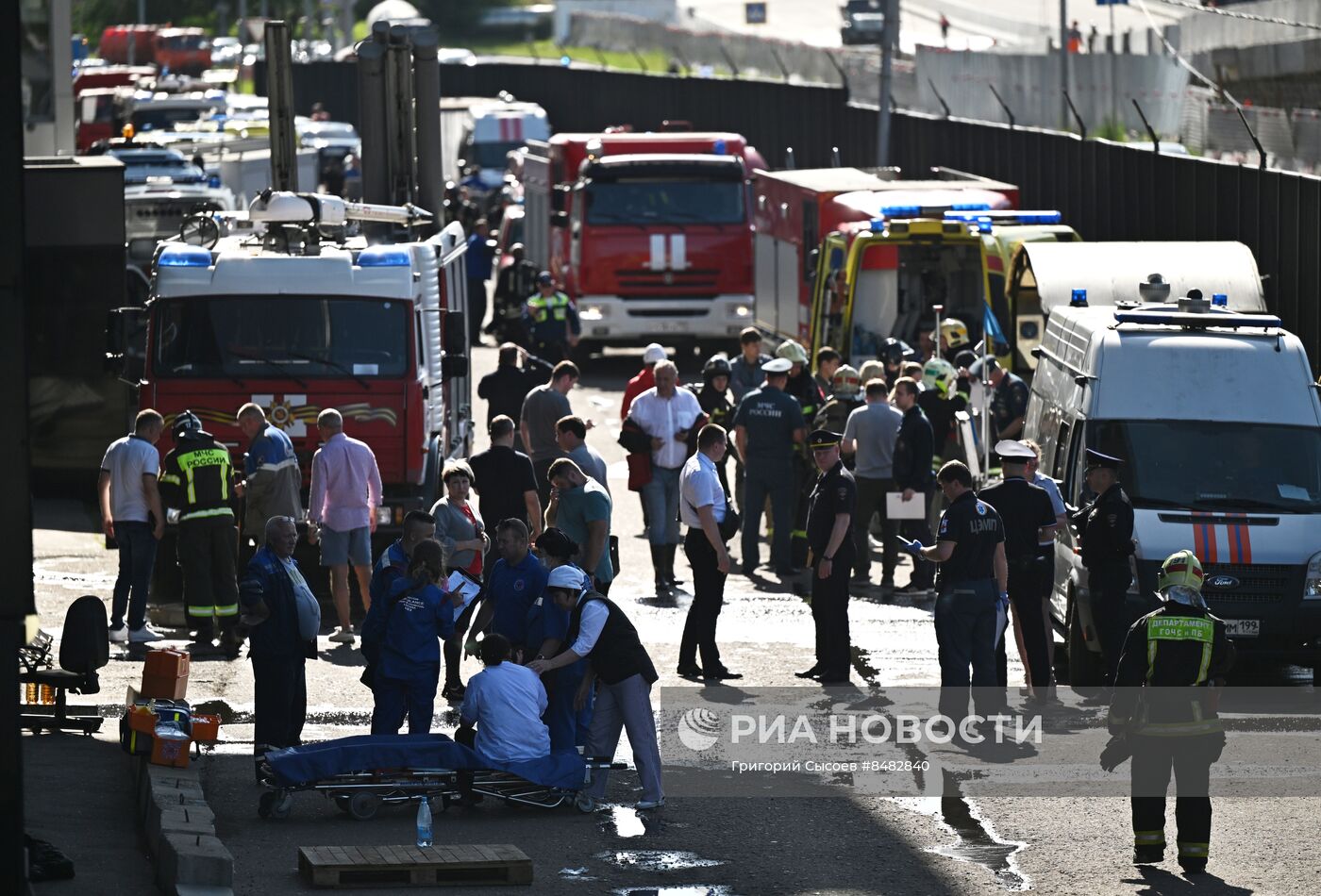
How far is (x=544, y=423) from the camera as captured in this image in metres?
18.9

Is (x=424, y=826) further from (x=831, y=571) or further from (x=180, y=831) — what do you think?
(x=831, y=571)

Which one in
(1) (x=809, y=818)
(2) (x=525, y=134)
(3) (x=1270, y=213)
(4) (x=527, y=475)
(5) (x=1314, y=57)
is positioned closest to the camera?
(1) (x=809, y=818)

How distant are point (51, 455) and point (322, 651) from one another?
796 centimetres

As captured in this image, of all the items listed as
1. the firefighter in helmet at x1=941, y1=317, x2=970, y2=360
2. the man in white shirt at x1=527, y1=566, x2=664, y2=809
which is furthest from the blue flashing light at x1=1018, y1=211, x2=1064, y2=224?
the man in white shirt at x1=527, y1=566, x2=664, y2=809

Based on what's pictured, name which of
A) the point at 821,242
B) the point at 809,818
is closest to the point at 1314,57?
the point at 821,242

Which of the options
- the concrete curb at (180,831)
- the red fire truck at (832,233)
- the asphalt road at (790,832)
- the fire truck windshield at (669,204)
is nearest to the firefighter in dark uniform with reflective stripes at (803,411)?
the red fire truck at (832,233)

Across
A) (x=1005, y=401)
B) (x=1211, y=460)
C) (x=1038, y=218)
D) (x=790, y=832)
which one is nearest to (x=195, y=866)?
(x=790, y=832)

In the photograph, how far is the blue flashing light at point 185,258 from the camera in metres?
18.3

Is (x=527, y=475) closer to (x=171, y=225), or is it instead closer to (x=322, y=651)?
(x=322, y=651)

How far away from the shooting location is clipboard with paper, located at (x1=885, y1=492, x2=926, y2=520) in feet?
→ 59.1

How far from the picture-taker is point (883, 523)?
62.5 feet

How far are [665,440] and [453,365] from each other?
1.94 meters

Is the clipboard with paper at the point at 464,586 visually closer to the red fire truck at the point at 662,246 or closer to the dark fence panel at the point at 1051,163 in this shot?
the dark fence panel at the point at 1051,163

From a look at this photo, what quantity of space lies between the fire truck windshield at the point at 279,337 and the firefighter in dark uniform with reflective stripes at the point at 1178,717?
8.66 m
